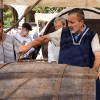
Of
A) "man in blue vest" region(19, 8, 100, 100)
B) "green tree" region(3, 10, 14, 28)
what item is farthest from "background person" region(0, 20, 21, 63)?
"green tree" region(3, 10, 14, 28)

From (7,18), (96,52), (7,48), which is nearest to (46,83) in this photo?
(96,52)

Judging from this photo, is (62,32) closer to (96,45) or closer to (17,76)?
(96,45)

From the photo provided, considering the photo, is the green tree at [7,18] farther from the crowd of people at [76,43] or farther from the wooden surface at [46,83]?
the wooden surface at [46,83]

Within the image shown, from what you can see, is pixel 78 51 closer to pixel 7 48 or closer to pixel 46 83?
pixel 46 83

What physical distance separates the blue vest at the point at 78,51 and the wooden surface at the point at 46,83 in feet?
1.74

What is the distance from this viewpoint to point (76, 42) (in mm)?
3561

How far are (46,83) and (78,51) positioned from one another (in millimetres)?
903

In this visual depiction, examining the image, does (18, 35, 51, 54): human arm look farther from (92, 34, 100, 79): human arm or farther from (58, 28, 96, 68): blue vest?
(92, 34, 100, 79): human arm

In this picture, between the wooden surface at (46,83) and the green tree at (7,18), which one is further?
the green tree at (7,18)

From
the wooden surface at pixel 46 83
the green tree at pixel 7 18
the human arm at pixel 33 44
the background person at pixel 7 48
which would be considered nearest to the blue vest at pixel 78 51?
the human arm at pixel 33 44

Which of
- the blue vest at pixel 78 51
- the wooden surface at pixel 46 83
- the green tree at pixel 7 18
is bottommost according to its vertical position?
the green tree at pixel 7 18

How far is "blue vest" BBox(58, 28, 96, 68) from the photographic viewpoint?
3520mm

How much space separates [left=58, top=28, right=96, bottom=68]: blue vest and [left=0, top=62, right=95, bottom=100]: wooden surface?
529 mm

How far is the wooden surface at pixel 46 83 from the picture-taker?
2.64m
